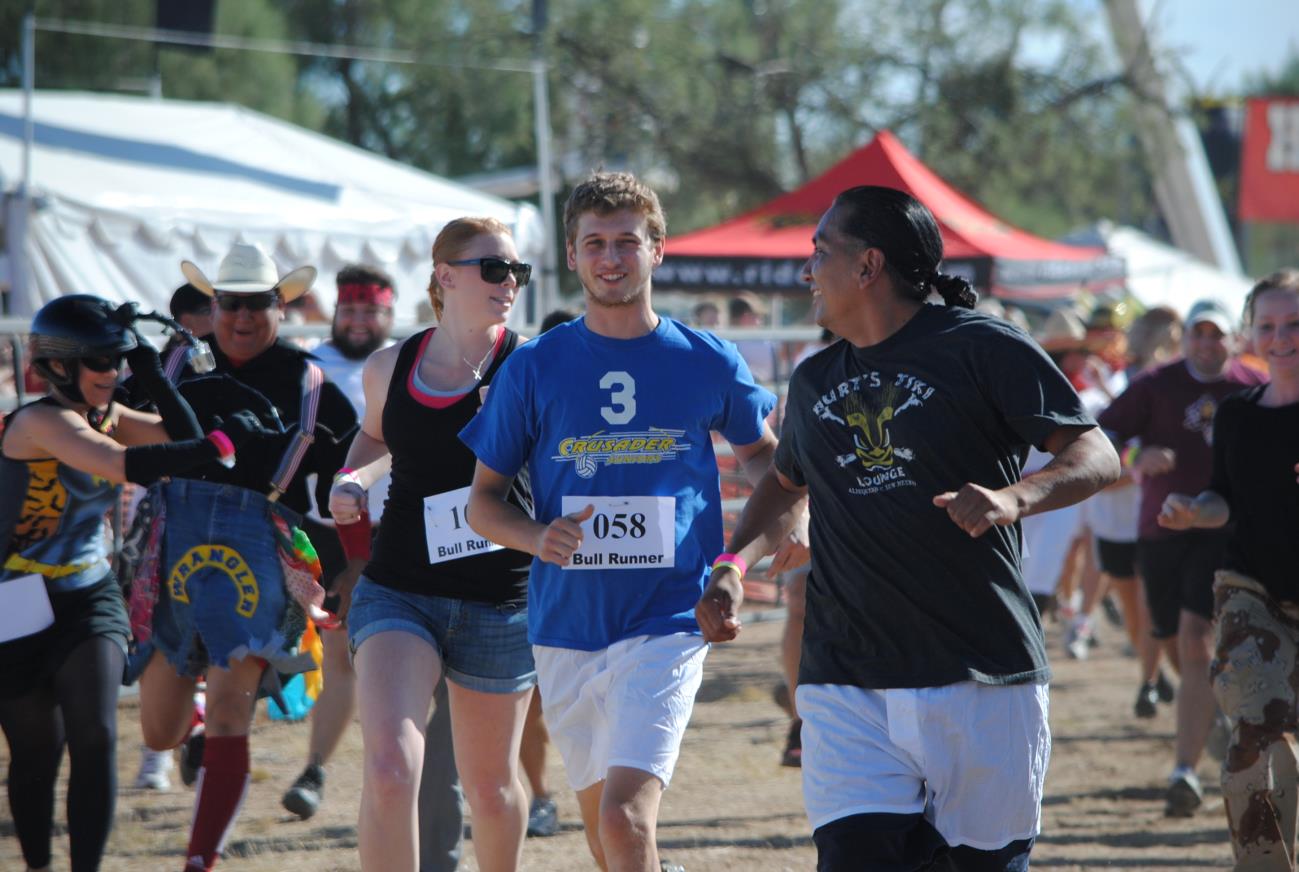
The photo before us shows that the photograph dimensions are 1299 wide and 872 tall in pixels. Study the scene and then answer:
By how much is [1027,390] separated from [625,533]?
1129 millimetres

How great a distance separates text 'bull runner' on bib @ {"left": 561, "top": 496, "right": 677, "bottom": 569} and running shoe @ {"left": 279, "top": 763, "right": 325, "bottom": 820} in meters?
2.91

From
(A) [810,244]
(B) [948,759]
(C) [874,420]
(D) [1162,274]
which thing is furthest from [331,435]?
(D) [1162,274]

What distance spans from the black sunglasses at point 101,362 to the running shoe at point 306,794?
85.8 inches

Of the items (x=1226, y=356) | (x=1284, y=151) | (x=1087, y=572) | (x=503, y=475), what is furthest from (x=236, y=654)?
(x=1284, y=151)

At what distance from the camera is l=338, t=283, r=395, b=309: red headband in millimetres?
6961

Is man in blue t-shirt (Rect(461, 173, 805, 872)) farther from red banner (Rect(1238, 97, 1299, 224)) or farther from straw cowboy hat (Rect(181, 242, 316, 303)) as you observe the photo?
red banner (Rect(1238, 97, 1299, 224))

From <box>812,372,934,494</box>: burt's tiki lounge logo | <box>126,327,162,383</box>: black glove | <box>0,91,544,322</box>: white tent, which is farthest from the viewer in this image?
<box>0,91,544,322</box>: white tent

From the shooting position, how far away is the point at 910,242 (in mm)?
3432

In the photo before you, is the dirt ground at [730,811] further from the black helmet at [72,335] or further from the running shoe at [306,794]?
the black helmet at [72,335]

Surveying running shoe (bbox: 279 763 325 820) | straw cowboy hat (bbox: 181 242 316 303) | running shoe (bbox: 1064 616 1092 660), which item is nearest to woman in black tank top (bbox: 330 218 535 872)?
straw cowboy hat (bbox: 181 242 316 303)

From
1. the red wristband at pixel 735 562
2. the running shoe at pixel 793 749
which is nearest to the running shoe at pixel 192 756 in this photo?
the running shoe at pixel 793 749

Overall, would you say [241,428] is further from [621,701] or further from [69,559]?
[621,701]

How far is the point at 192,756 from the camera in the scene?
6.44 metres

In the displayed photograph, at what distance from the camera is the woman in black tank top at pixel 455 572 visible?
4.37 m
